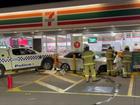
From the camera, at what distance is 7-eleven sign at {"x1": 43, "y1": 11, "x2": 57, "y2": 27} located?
75.6ft

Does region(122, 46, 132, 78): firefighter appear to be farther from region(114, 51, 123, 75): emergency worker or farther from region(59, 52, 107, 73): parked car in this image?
region(59, 52, 107, 73): parked car

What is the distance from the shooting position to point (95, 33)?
23.0 m

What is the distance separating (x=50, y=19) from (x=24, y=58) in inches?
134

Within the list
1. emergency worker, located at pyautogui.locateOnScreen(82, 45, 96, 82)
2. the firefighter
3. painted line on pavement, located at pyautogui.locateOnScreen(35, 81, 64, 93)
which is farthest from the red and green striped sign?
painted line on pavement, located at pyautogui.locateOnScreen(35, 81, 64, 93)

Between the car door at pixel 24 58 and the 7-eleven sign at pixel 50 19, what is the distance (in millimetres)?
2413

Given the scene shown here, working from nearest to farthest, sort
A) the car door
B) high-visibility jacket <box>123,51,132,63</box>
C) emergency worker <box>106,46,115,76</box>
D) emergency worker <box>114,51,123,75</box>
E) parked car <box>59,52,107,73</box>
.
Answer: high-visibility jacket <box>123,51,132,63</box>
emergency worker <box>106,46,115,76</box>
emergency worker <box>114,51,123,75</box>
parked car <box>59,52,107,73</box>
the car door

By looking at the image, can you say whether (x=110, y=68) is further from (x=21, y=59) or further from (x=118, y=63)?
(x=21, y=59)

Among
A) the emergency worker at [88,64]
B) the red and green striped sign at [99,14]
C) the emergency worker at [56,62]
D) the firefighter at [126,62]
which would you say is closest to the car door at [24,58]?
the emergency worker at [56,62]

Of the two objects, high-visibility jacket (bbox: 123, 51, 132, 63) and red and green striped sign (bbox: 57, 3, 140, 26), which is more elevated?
red and green striped sign (bbox: 57, 3, 140, 26)

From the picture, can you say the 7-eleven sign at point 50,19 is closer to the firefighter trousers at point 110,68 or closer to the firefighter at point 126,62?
the firefighter trousers at point 110,68

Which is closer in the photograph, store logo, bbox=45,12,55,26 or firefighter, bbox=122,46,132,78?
firefighter, bbox=122,46,132,78

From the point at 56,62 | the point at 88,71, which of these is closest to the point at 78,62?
the point at 56,62

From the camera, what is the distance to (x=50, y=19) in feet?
75.8

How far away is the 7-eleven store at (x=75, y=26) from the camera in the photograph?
20828 millimetres
